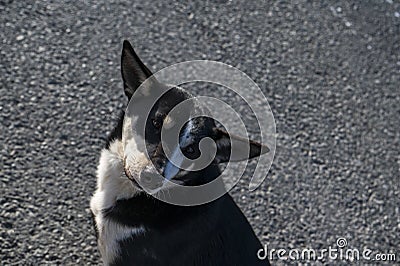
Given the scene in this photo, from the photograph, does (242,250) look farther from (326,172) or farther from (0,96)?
(0,96)

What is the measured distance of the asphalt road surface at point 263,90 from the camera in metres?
3.03

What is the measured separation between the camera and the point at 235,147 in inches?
96.0

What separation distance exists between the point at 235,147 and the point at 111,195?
1.85ft

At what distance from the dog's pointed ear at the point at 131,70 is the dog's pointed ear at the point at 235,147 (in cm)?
35

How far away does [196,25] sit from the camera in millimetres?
3908

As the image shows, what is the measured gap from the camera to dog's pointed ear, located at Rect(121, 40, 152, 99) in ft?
8.07

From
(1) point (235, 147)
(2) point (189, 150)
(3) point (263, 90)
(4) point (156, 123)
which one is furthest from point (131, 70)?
(3) point (263, 90)

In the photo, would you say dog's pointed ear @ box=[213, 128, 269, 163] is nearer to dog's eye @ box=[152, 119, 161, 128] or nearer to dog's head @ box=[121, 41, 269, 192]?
dog's head @ box=[121, 41, 269, 192]

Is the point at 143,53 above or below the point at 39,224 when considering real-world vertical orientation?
above

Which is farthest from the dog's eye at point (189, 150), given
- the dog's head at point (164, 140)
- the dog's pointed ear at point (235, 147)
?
Result: the dog's pointed ear at point (235, 147)

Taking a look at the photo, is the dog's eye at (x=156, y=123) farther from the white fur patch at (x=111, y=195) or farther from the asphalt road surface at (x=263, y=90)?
the asphalt road surface at (x=263, y=90)

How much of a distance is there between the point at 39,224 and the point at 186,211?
0.76 m

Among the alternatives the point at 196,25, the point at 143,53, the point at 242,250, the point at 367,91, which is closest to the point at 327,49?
the point at 367,91

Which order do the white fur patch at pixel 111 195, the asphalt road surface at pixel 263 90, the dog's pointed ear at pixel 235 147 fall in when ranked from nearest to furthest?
1. the dog's pointed ear at pixel 235 147
2. the white fur patch at pixel 111 195
3. the asphalt road surface at pixel 263 90
